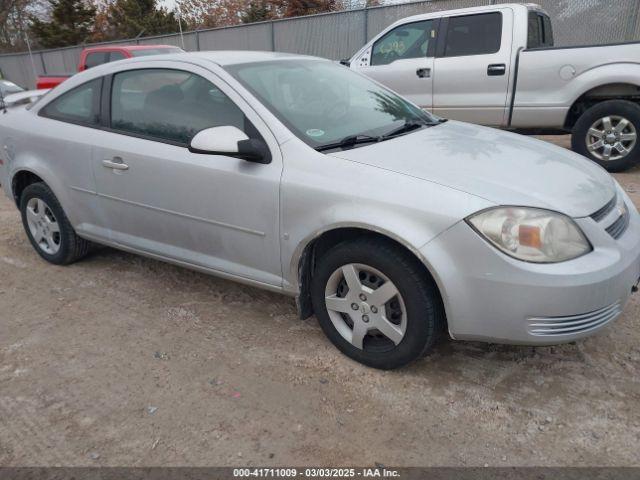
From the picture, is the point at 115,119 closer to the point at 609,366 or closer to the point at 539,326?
the point at 539,326

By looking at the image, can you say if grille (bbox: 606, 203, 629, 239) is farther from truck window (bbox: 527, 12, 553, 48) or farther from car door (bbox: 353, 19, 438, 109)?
car door (bbox: 353, 19, 438, 109)

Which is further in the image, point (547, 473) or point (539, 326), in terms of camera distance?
point (539, 326)

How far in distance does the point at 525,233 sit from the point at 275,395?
1.41 metres

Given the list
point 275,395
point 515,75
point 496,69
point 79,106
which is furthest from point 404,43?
point 275,395

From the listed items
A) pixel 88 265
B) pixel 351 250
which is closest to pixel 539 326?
pixel 351 250

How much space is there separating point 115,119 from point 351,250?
6.50 feet

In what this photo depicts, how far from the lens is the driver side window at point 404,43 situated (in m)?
7.32

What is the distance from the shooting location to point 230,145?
2.78 meters

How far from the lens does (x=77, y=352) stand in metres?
3.07

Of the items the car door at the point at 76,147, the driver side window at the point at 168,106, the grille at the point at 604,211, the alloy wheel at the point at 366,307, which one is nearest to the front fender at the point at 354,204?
the alloy wheel at the point at 366,307

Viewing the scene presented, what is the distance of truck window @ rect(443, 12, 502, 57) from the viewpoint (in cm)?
679

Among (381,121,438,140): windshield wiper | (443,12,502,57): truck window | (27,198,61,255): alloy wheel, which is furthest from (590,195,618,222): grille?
(443,12,502,57): truck window

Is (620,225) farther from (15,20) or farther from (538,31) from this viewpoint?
(15,20)

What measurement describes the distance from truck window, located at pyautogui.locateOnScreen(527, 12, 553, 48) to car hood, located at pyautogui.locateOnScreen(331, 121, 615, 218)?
424cm
